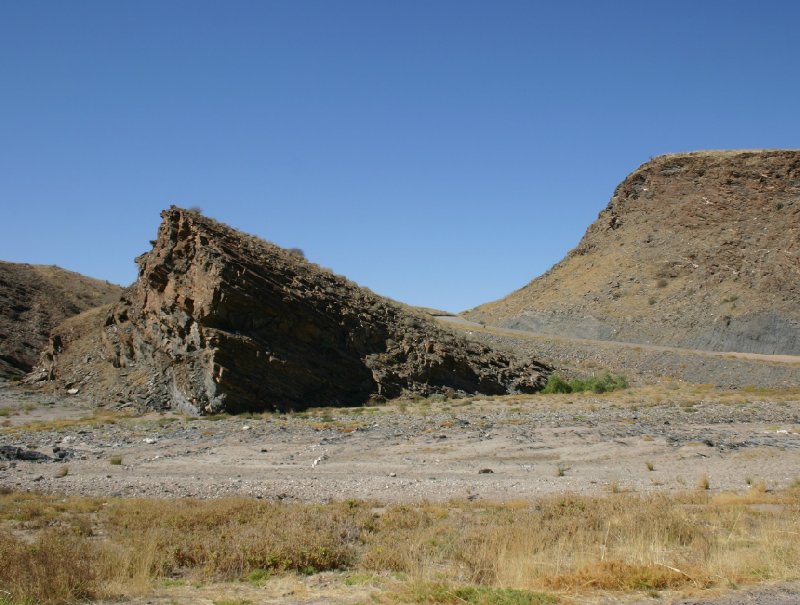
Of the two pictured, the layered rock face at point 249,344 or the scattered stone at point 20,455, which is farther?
the layered rock face at point 249,344

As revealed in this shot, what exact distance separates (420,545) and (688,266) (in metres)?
56.6

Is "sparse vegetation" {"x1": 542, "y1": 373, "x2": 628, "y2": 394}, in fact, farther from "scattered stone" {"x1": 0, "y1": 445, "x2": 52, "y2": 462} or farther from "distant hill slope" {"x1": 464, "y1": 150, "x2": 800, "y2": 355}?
"scattered stone" {"x1": 0, "y1": 445, "x2": 52, "y2": 462}

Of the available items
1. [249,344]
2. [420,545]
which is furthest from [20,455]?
[420,545]

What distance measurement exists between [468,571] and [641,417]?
1806 cm

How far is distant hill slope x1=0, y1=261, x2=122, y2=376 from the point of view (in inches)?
1870

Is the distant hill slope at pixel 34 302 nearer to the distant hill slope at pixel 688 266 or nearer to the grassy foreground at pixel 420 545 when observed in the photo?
the grassy foreground at pixel 420 545

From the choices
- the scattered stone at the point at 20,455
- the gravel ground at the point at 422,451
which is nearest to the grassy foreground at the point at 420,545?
the gravel ground at the point at 422,451

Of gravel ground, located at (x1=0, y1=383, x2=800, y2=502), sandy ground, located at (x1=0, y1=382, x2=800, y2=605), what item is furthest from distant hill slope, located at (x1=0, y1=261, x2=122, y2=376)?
gravel ground, located at (x1=0, y1=383, x2=800, y2=502)

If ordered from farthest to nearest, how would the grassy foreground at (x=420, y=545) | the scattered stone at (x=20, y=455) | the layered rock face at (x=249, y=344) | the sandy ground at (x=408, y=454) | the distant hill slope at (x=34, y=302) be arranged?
the distant hill slope at (x=34, y=302) → the layered rock face at (x=249, y=344) → the scattered stone at (x=20, y=455) → the sandy ground at (x=408, y=454) → the grassy foreground at (x=420, y=545)

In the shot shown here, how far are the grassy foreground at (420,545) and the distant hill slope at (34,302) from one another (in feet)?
119

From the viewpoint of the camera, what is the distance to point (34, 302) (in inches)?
2222

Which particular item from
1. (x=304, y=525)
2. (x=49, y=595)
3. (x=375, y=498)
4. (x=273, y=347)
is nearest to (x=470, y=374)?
(x=273, y=347)

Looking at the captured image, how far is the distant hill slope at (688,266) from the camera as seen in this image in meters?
51.6

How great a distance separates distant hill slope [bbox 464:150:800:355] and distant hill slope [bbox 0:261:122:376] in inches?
1474
